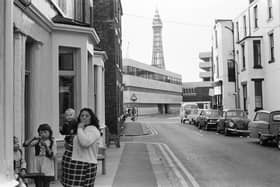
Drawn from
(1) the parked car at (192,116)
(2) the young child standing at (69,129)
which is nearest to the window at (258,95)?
(1) the parked car at (192,116)

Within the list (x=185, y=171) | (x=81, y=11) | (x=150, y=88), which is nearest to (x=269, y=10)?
(x=81, y=11)

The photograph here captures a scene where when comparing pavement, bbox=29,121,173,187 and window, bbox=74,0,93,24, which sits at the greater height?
window, bbox=74,0,93,24

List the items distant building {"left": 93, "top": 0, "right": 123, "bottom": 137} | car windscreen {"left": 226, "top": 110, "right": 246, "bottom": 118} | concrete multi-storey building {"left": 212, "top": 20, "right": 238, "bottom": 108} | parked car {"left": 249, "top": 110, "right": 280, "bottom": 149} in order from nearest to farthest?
1. parked car {"left": 249, "top": 110, "right": 280, "bottom": 149}
2. distant building {"left": 93, "top": 0, "right": 123, "bottom": 137}
3. car windscreen {"left": 226, "top": 110, "right": 246, "bottom": 118}
4. concrete multi-storey building {"left": 212, "top": 20, "right": 238, "bottom": 108}

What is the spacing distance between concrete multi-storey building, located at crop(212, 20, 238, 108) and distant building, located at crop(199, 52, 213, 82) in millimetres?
48153

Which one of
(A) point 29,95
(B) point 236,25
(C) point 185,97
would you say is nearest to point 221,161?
(A) point 29,95

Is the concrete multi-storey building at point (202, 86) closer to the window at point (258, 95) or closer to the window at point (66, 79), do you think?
the window at point (258, 95)

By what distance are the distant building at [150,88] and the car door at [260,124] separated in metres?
40.2

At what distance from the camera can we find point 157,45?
15525cm

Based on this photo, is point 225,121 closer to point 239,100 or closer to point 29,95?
point 239,100

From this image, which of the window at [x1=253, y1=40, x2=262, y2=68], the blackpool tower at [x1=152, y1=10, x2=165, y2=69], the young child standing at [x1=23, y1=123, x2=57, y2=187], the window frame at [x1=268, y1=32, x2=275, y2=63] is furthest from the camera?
the blackpool tower at [x1=152, y1=10, x2=165, y2=69]

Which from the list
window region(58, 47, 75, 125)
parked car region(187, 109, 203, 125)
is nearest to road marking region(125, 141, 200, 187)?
window region(58, 47, 75, 125)

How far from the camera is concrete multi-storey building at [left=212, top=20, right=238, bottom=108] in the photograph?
4231cm

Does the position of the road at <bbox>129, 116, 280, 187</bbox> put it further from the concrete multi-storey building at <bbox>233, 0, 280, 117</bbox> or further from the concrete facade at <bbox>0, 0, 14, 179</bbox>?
the concrete multi-storey building at <bbox>233, 0, 280, 117</bbox>

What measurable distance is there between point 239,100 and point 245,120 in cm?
1249
